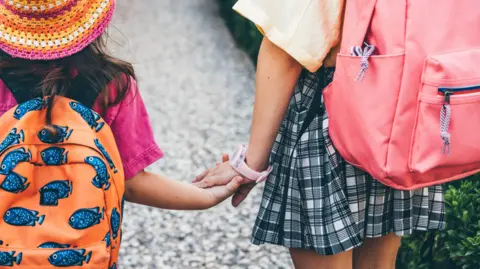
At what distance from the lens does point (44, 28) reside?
6.00 feet

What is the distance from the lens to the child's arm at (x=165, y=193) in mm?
2186

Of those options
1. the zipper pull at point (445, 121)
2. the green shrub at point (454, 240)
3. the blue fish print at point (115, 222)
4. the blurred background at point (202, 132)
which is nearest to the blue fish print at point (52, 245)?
the blue fish print at point (115, 222)

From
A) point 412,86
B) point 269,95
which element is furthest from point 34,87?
point 412,86

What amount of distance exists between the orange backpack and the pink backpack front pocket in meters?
0.80

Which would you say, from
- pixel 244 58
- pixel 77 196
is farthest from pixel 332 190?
pixel 244 58

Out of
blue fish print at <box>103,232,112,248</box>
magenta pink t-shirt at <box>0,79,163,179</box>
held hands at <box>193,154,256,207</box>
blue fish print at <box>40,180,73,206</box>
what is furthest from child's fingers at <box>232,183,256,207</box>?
blue fish print at <box>40,180,73,206</box>

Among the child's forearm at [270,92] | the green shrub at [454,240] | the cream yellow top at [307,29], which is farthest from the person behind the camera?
the green shrub at [454,240]

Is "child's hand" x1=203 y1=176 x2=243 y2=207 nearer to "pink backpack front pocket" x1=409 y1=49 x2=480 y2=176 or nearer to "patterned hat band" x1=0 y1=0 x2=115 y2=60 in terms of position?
"pink backpack front pocket" x1=409 y1=49 x2=480 y2=176

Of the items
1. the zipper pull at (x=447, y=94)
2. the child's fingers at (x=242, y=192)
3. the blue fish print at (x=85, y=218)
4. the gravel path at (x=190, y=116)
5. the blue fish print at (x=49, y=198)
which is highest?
the zipper pull at (x=447, y=94)

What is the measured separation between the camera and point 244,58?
22.3 feet

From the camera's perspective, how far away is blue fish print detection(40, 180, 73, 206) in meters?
1.79

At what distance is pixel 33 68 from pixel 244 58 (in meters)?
4.95

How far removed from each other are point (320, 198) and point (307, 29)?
506mm

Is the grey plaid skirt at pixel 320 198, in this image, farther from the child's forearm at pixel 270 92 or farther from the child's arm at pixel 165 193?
the child's arm at pixel 165 193
